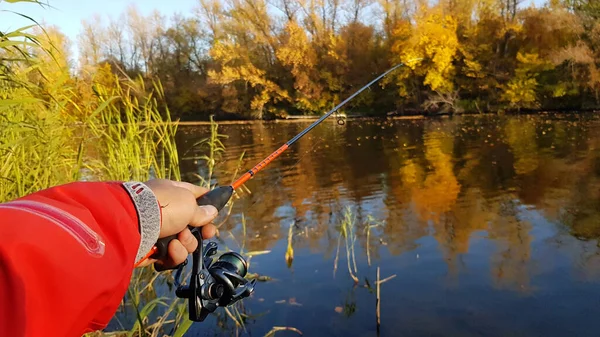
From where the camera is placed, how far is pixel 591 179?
10188mm

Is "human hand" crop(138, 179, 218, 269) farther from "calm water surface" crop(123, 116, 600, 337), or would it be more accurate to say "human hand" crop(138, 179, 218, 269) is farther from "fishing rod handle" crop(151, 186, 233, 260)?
"calm water surface" crop(123, 116, 600, 337)

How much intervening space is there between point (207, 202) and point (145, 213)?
589mm

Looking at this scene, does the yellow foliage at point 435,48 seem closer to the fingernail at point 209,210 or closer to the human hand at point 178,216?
the fingernail at point 209,210

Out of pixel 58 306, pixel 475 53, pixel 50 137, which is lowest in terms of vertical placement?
pixel 58 306

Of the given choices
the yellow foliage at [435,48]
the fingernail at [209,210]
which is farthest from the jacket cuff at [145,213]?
the yellow foliage at [435,48]

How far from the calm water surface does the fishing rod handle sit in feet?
9.17

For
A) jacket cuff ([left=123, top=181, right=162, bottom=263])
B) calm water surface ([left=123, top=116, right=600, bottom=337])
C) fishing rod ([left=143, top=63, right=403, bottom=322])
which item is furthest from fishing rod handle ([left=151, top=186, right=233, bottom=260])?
calm water surface ([left=123, top=116, right=600, bottom=337])

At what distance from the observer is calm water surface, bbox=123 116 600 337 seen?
468cm

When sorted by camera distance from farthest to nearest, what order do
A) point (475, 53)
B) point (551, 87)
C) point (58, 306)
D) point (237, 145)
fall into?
point (475, 53) < point (551, 87) < point (237, 145) < point (58, 306)

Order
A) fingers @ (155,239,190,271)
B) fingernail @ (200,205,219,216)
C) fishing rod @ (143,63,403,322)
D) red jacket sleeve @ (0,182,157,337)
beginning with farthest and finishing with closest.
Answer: fishing rod @ (143,63,403,322) → fingernail @ (200,205,219,216) → fingers @ (155,239,190,271) → red jacket sleeve @ (0,182,157,337)

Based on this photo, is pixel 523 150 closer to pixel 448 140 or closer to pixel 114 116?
pixel 448 140

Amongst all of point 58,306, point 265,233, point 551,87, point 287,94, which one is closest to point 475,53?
point 551,87

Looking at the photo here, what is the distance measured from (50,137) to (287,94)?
39.6m

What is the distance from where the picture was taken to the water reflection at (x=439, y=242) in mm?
4719
